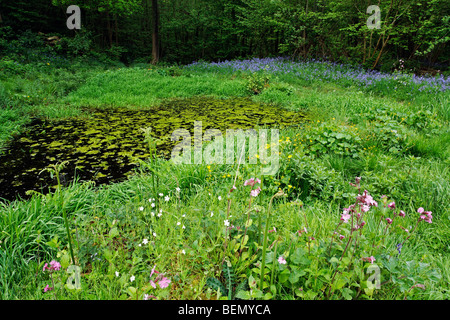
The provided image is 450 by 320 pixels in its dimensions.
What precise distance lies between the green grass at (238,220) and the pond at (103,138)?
42 centimetres

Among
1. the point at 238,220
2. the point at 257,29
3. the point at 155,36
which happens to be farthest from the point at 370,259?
the point at 257,29

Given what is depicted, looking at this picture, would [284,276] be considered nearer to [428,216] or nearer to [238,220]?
[238,220]

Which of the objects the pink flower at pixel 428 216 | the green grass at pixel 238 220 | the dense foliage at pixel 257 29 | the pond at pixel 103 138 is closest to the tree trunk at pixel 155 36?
the dense foliage at pixel 257 29

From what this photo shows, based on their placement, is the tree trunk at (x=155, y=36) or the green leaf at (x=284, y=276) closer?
the green leaf at (x=284, y=276)

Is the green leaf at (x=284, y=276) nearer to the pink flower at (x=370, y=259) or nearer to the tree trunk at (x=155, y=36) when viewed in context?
the pink flower at (x=370, y=259)

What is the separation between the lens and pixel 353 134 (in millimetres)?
3965

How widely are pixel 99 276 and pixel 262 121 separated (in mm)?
5390

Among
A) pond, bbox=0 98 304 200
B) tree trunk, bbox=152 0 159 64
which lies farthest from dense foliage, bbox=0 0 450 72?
pond, bbox=0 98 304 200

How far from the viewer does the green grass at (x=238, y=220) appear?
1619 millimetres

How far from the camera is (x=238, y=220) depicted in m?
2.02

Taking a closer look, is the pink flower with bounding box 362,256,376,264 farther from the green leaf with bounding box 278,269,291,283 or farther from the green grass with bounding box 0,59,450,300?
the green leaf with bounding box 278,269,291,283

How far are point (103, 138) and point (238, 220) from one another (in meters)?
4.21

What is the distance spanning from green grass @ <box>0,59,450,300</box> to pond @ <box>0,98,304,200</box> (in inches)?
16.7
